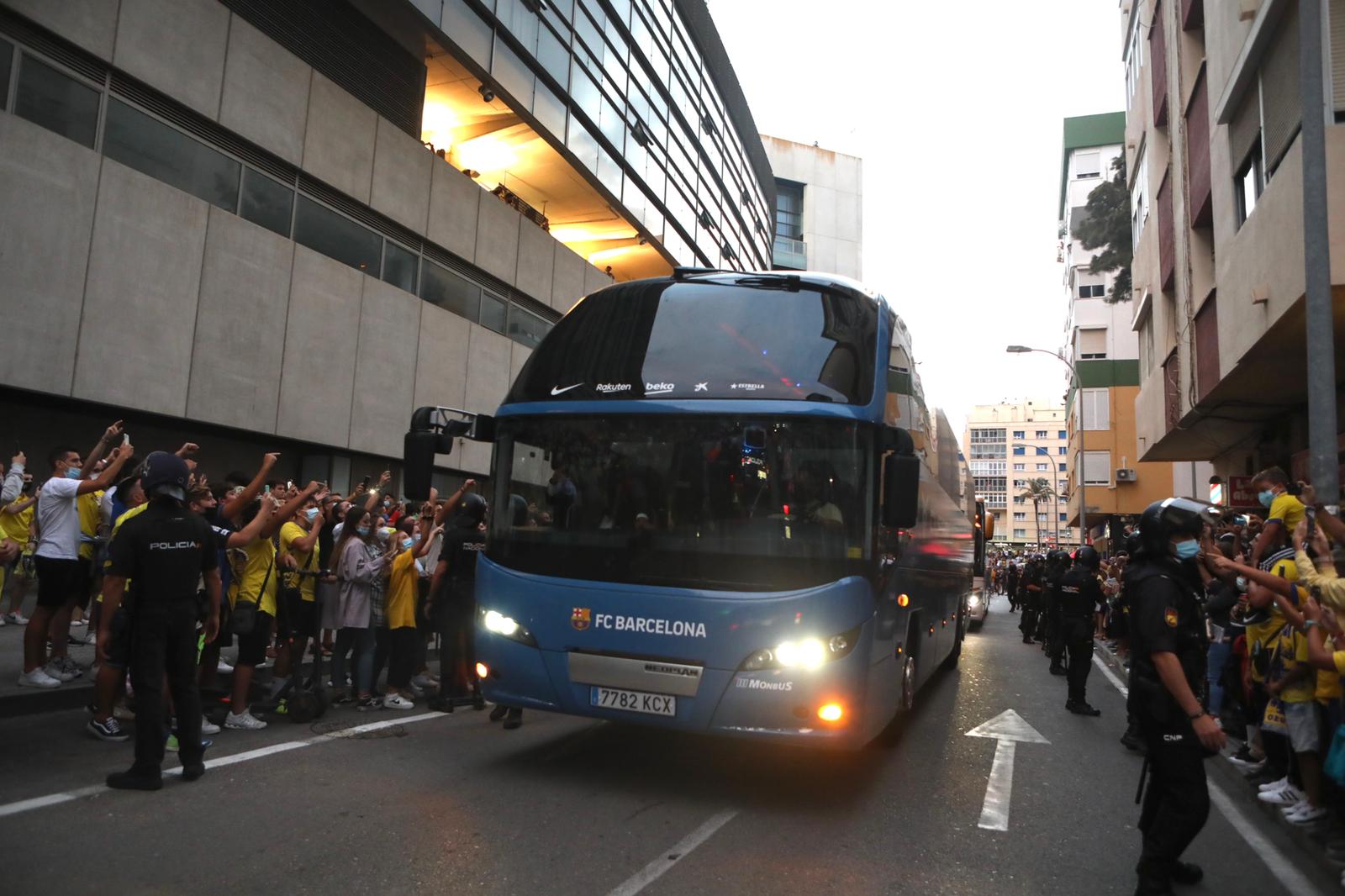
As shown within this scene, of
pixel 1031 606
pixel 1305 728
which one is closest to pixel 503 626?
pixel 1305 728

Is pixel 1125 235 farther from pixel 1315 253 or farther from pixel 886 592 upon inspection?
pixel 886 592

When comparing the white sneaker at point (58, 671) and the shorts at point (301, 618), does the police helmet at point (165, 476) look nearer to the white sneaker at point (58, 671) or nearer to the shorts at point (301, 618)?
the shorts at point (301, 618)

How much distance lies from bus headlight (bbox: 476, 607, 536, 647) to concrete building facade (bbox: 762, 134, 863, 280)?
61675 millimetres

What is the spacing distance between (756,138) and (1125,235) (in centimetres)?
2341

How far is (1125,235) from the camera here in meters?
30.4

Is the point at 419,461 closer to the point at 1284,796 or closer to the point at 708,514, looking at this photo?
the point at 708,514

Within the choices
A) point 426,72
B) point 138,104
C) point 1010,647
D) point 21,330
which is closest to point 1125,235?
point 1010,647

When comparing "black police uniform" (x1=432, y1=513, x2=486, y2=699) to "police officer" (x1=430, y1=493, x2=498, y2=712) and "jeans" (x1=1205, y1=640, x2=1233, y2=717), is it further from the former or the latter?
"jeans" (x1=1205, y1=640, x2=1233, y2=717)

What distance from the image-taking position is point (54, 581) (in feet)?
24.7

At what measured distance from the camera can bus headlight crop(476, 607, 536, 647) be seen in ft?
19.2

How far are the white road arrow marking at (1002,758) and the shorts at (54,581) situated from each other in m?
7.33

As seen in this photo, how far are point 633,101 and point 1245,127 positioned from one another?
1898 centimetres

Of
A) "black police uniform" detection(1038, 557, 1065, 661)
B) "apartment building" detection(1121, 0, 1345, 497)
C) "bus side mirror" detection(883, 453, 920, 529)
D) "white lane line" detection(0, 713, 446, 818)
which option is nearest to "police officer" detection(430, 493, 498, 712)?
"white lane line" detection(0, 713, 446, 818)

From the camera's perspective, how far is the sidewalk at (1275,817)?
5.04 meters
